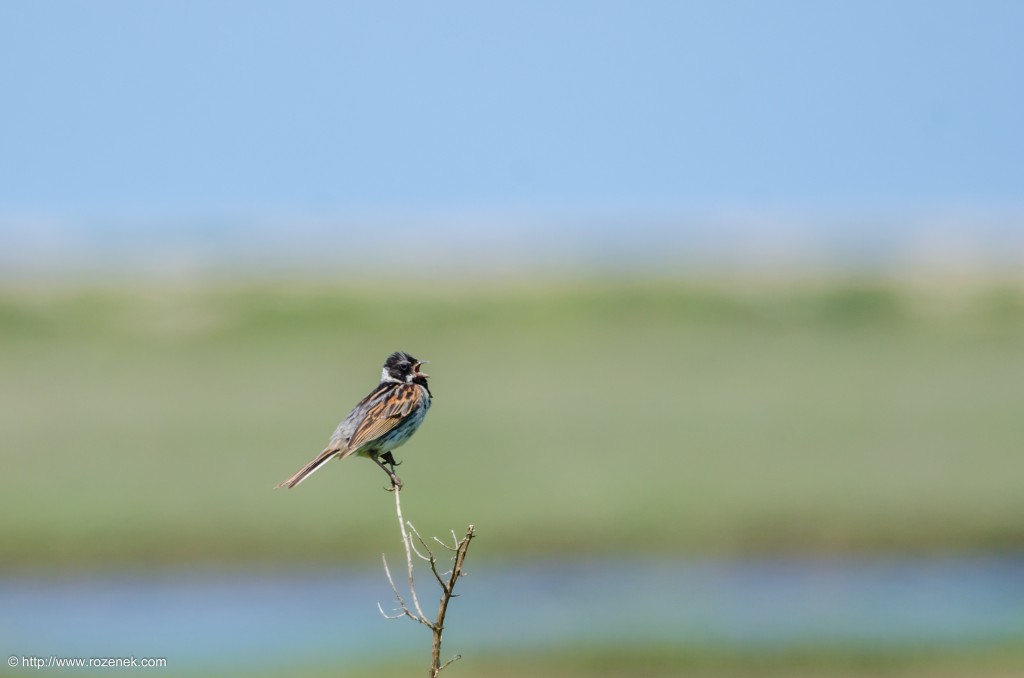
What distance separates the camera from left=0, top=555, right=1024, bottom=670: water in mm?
20047

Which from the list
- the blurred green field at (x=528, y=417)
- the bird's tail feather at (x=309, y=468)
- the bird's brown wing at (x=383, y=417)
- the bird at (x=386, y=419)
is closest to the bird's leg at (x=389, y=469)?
the bird at (x=386, y=419)

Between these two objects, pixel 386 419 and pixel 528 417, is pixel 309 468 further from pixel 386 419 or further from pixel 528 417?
pixel 528 417

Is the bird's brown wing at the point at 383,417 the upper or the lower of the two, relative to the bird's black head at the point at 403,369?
lower

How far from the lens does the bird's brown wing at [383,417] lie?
34.3ft

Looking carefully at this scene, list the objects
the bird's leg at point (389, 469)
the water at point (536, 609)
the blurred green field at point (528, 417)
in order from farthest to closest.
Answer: the blurred green field at point (528, 417) → the water at point (536, 609) → the bird's leg at point (389, 469)

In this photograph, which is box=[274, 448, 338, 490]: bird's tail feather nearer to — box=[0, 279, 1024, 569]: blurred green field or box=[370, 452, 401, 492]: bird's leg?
box=[370, 452, 401, 492]: bird's leg

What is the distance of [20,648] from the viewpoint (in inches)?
767

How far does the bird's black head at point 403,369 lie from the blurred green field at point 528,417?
14294 millimetres

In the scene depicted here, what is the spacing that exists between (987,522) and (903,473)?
13.3 ft

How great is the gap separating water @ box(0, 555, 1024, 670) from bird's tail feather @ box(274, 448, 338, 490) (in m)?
9.30

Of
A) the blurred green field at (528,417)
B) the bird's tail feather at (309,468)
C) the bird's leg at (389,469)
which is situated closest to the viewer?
the bird's leg at (389,469)

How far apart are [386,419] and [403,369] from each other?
435 millimetres

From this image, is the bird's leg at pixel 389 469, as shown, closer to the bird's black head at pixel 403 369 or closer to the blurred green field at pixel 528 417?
the bird's black head at pixel 403 369

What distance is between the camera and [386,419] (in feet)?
34.6
